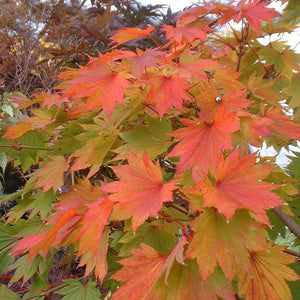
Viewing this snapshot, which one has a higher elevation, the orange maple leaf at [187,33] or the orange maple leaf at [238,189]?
the orange maple leaf at [187,33]

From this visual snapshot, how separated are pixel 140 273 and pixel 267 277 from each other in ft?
0.76

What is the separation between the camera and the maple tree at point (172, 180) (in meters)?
0.46

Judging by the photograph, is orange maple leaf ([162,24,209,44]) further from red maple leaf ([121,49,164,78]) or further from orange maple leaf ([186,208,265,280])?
orange maple leaf ([186,208,265,280])

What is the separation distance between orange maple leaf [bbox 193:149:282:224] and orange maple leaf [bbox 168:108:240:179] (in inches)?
0.8

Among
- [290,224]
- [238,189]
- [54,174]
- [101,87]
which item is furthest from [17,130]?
[290,224]

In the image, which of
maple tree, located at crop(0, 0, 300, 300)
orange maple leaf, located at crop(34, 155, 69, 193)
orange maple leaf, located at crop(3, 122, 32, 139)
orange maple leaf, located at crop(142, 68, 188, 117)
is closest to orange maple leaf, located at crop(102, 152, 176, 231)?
maple tree, located at crop(0, 0, 300, 300)

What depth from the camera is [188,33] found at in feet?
2.33

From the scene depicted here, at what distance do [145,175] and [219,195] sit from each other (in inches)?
4.9

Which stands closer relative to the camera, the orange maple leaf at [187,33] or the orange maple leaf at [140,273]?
the orange maple leaf at [140,273]

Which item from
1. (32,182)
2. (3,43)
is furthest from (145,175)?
(3,43)

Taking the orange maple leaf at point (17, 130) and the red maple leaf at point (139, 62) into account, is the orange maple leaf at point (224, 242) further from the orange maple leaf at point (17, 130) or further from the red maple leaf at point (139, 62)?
the orange maple leaf at point (17, 130)

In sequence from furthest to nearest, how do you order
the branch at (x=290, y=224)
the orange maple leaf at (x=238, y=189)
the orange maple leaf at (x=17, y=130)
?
1. the orange maple leaf at (x=17, y=130)
2. the branch at (x=290, y=224)
3. the orange maple leaf at (x=238, y=189)

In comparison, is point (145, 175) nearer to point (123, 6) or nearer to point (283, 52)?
point (283, 52)

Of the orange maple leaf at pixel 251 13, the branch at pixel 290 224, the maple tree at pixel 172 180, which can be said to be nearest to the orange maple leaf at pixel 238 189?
the maple tree at pixel 172 180
